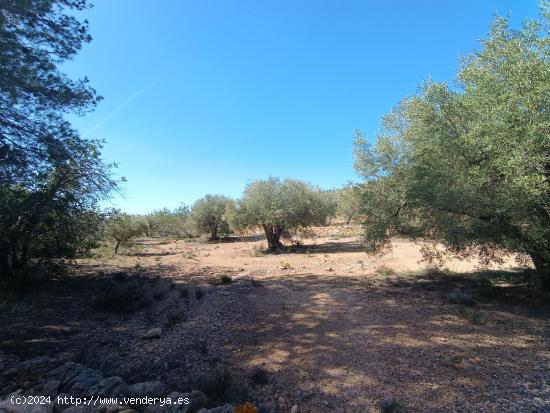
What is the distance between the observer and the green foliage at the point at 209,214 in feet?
119

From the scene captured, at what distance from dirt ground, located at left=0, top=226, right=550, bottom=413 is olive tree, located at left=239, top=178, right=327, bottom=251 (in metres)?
11.3

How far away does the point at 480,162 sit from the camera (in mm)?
8422

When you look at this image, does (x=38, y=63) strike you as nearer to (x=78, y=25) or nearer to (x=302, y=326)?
(x=78, y=25)

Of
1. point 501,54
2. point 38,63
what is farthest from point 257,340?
point 501,54

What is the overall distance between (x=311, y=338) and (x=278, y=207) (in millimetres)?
16706

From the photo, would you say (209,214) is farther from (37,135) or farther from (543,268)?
(543,268)

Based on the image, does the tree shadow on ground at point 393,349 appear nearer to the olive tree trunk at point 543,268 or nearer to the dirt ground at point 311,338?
the dirt ground at point 311,338

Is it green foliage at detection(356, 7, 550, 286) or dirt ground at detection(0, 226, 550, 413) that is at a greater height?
green foliage at detection(356, 7, 550, 286)

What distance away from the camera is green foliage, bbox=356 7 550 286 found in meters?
6.58

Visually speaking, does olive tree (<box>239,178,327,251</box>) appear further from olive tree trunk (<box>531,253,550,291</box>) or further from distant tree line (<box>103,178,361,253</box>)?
olive tree trunk (<box>531,253,550,291</box>)

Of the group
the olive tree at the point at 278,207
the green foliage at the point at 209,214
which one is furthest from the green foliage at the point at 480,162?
the green foliage at the point at 209,214

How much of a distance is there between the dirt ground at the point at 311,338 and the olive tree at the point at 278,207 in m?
11.3

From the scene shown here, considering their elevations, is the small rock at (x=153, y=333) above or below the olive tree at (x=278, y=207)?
below

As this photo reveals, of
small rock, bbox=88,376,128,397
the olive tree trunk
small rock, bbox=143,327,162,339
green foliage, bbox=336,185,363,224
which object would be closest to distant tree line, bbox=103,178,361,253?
green foliage, bbox=336,185,363,224
